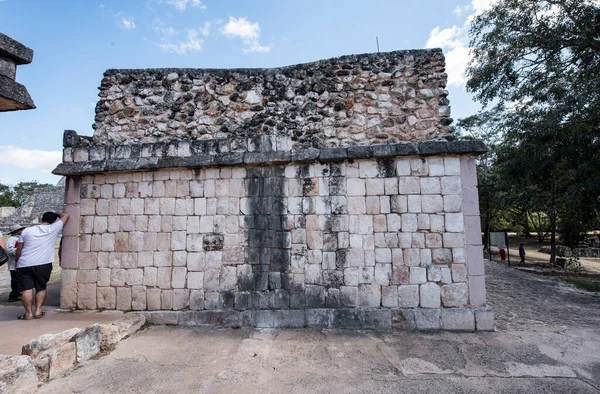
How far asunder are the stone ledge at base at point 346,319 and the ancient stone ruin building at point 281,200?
0.02 m

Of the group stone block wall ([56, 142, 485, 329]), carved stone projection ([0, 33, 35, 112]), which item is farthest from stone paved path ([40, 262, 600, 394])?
carved stone projection ([0, 33, 35, 112])

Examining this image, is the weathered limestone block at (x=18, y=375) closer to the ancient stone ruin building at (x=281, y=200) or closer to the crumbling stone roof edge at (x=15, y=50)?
the ancient stone ruin building at (x=281, y=200)

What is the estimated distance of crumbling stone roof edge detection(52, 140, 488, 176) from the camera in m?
4.68

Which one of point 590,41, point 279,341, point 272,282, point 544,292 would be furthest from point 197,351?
point 590,41

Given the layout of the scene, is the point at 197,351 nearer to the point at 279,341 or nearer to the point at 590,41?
the point at 279,341

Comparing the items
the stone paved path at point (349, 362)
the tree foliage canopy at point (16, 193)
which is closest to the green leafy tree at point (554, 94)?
the stone paved path at point (349, 362)

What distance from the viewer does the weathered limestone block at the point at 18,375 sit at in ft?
8.66

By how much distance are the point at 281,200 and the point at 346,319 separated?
2.11 metres

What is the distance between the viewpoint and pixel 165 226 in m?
4.97

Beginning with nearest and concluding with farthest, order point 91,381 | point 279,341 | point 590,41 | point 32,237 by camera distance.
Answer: point 91,381 → point 279,341 → point 32,237 → point 590,41

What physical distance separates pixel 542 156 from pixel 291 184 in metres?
9.39

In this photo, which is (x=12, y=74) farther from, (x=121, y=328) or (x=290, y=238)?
(x=290, y=238)

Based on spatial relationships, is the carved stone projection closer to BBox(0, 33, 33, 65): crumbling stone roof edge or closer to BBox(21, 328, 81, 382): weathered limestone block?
BBox(0, 33, 33, 65): crumbling stone roof edge

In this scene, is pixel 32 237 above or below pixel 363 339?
above
